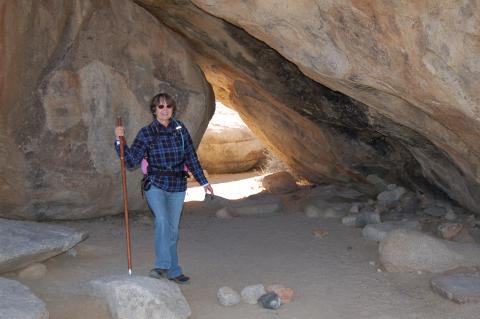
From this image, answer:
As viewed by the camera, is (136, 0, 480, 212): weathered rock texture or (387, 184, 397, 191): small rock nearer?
(136, 0, 480, 212): weathered rock texture

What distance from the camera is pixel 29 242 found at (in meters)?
4.49

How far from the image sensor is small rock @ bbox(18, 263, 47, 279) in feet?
14.6

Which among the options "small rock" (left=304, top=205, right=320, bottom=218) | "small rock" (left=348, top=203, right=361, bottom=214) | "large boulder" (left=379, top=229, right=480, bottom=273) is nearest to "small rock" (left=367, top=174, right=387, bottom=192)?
"small rock" (left=348, top=203, right=361, bottom=214)

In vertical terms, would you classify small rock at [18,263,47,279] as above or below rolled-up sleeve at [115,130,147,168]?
below

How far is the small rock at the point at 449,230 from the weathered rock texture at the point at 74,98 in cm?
330

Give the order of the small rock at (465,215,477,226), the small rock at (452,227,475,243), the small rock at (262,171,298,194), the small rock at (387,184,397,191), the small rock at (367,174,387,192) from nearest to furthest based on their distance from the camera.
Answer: the small rock at (452,227,475,243), the small rock at (465,215,477,226), the small rock at (387,184,397,191), the small rock at (367,174,387,192), the small rock at (262,171,298,194)

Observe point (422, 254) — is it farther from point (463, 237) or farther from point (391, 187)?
point (391, 187)

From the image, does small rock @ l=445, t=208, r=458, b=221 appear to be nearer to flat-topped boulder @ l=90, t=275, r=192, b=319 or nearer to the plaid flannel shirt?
the plaid flannel shirt

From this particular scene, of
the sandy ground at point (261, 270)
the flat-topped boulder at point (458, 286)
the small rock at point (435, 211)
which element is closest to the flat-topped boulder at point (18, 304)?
the sandy ground at point (261, 270)

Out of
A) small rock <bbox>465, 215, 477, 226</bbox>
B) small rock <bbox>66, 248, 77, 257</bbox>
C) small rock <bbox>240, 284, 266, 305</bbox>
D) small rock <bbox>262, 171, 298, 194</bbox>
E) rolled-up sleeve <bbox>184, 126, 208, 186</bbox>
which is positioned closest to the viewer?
small rock <bbox>240, 284, 266, 305</bbox>

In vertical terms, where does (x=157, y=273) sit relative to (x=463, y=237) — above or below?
above

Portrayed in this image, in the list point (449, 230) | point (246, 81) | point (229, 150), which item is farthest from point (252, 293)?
point (229, 150)

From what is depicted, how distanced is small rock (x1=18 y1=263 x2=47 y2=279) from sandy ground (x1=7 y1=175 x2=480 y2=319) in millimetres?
54

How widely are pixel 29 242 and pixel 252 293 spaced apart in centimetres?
166
